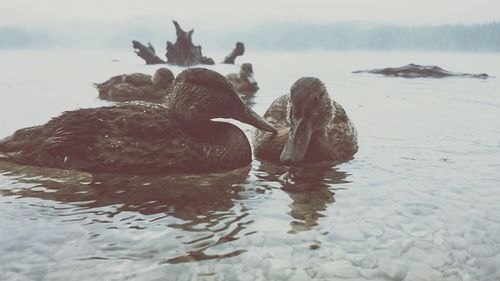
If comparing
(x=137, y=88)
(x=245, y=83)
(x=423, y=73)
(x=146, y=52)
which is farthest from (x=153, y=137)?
(x=146, y=52)

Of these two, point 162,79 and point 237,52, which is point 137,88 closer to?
point 162,79

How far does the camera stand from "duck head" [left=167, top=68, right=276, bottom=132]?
5.46 metres

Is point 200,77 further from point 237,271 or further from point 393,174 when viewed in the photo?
point 237,271

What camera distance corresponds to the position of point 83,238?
11.2 feet

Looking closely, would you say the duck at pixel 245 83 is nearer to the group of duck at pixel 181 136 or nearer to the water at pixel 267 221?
the water at pixel 267 221

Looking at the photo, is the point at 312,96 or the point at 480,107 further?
the point at 480,107

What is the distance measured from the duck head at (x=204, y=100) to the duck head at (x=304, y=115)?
421mm

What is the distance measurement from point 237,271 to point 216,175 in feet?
7.52

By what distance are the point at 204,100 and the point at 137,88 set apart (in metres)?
8.39

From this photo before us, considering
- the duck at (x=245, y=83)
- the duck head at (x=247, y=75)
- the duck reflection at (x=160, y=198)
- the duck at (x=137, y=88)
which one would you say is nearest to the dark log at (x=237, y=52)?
the duck head at (x=247, y=75)

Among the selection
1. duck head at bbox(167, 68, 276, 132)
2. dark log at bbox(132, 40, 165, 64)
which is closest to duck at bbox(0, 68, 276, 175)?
duck head at bbox(167, 68, 276, 132)

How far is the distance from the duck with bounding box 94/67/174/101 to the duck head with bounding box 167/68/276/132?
768cm

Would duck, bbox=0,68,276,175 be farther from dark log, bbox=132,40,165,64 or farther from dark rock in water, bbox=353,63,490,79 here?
dark log, bbox=132,40,165,64

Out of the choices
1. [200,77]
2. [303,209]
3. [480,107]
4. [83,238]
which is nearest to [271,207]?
[303,209]
